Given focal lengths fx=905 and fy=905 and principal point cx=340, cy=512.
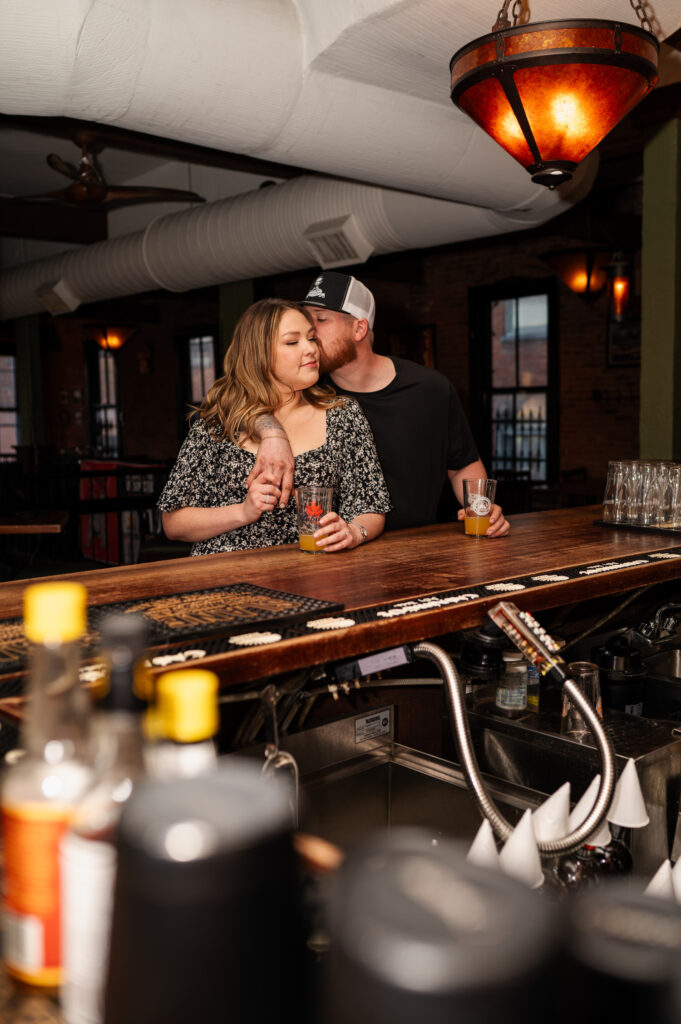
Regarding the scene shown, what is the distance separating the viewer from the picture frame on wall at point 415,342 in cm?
962

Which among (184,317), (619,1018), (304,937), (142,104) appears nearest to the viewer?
(619,1018)

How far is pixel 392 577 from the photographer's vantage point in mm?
1759

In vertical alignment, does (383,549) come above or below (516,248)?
below

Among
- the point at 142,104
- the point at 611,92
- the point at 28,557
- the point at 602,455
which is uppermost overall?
the point at 142,104

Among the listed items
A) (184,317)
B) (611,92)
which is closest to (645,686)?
(611,92)

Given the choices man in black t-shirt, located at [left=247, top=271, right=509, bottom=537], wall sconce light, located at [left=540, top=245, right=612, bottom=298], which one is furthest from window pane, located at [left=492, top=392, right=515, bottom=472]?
man in black t-shirt, located at [left=247, top=271, right=509, bottom=537]

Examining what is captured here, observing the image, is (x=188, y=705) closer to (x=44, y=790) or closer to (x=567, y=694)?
(x=44, y=790)

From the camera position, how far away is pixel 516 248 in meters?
8.73

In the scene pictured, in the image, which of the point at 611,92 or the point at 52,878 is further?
the point at 611,92

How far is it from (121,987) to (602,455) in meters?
8.15

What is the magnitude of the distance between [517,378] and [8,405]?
25.7 feet

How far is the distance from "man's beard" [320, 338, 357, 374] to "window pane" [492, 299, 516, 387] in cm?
637

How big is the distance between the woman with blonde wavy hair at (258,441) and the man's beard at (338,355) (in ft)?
1.74

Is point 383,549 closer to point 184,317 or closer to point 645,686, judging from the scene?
point 645,686
